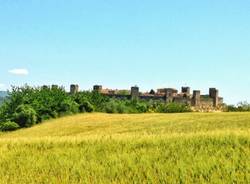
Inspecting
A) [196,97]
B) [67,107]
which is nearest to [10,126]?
[67,107]

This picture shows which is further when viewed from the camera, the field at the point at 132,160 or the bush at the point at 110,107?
the bush at the point at 110,107

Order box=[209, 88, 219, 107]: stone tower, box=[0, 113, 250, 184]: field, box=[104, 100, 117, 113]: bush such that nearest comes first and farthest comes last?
box=[0, 113, 250, 184]: field, box=[104, 100, 117, 113]: bush, box=[209, 88, 219, 107]: stone tower

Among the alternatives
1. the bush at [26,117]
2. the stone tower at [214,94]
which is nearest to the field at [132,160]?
the bush at [26,117]

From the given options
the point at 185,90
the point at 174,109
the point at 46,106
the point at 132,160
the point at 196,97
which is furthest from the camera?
the point at 185,90

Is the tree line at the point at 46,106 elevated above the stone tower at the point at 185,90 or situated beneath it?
situated beneath

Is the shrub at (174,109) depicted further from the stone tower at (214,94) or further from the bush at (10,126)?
the stone tower at (214,94)

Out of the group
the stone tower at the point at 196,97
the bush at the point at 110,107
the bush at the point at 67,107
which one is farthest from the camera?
the stone tower at the point at 196,97

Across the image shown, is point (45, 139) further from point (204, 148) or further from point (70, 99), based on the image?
point (70, 99)

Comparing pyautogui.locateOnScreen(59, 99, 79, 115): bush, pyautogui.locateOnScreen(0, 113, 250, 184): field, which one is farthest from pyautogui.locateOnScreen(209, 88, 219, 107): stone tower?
pyautogui.locateOnScreen(0, 113, 250, 184): field

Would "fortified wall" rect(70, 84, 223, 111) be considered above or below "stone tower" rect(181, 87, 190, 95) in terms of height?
below

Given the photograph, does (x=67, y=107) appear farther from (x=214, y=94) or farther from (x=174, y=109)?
(x=214, y=94)

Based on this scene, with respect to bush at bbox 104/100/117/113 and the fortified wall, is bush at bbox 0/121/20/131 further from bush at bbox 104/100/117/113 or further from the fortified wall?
the fortified wall

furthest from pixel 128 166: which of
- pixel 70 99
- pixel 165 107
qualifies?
pixel 165 107

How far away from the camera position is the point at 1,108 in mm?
61844
